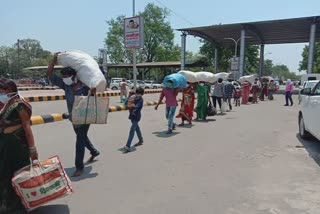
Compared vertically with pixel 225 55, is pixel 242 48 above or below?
above

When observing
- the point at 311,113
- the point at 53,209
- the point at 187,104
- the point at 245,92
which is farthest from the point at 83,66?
the point at 245,92

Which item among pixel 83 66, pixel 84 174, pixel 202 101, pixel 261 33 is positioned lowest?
pixel 84 174

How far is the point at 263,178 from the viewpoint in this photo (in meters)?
5.86

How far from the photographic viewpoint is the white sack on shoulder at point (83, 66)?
5.71m

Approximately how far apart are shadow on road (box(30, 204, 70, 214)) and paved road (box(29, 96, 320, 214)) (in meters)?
0.01

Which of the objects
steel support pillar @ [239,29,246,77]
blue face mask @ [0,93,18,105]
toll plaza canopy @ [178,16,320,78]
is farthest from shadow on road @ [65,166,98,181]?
steel support pillar @ [239,29,246,77]

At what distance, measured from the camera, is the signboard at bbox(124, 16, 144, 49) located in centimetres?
1727

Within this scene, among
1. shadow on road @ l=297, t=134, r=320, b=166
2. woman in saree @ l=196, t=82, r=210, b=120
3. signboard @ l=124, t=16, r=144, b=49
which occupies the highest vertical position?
signboard @ l=124, t=16, r=144, b=49

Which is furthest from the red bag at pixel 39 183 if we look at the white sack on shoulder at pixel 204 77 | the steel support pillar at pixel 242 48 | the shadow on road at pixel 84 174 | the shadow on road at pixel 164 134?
the steel support pillar at pixel 242 48

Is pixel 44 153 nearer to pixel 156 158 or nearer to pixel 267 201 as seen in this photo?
pixel 156 158

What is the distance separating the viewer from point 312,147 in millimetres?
8562

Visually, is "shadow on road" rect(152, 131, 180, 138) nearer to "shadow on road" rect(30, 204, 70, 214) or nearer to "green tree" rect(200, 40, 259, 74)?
"shadow on road" rect(30, 204, 70, 214)

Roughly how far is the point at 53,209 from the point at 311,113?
19.5 feet

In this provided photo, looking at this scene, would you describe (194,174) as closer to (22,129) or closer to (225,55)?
(22,129)
